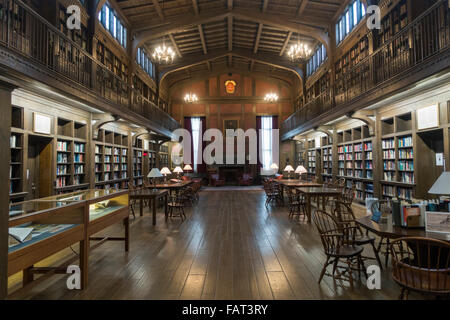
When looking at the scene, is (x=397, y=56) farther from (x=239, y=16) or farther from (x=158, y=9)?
(x=158, y=9)

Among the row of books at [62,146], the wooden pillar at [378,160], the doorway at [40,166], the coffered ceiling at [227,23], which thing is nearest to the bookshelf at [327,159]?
the wooden pillar at [378,160]

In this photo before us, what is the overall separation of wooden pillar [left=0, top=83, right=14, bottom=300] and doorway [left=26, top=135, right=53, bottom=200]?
3.95m

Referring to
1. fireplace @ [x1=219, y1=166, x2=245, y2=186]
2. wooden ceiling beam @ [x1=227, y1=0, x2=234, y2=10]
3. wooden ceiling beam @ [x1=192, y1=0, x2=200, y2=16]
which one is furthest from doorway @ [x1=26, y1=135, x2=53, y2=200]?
fireplace @ [x1=219, y1=166, x2=245, y2=186]

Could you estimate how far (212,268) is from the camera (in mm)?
3268

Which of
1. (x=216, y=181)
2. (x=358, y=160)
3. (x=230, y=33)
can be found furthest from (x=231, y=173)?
(x=358, y=160)

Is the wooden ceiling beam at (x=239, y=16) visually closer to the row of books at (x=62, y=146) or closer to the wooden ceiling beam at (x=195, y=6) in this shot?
the wooden ceiling beam at (x=195, y=6)

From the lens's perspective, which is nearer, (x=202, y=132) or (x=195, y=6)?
(x=195, y=6)

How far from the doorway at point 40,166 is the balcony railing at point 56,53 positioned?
1706 mm

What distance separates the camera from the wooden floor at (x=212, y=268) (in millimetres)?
Answer: 2615

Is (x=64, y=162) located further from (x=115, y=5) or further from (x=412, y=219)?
(x=412, y=219)

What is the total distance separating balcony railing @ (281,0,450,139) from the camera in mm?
4402

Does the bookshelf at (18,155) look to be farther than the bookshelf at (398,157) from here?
No

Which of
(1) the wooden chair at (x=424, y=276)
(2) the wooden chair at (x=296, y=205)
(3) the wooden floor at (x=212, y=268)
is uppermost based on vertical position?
(1) the wooden chair at (x=424, y=276)

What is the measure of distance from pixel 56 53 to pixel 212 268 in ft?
18.7
